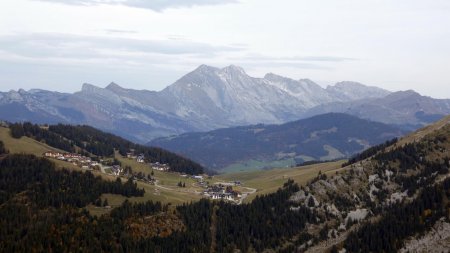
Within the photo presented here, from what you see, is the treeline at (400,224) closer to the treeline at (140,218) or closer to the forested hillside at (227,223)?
the forested hillside at (227,223)

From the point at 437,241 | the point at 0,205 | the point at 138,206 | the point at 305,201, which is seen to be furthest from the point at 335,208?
the point at 0,205

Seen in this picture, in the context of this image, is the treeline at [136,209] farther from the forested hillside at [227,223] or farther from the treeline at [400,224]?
the treeline at [400,224]

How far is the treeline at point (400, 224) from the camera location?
491 feet

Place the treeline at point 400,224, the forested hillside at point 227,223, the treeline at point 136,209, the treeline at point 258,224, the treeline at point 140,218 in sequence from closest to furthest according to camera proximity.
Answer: the treeline at point 400,224
the forested hillside at point 227,223
the treeline at point 140,218
the treeline at point 258,224
the treeline at point 136,209

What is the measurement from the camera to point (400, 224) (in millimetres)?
155875

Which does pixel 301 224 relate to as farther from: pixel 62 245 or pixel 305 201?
pixel 62 245

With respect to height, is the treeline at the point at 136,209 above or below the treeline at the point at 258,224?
above

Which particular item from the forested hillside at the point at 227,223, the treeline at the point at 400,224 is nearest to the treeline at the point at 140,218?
the forested hillside at the point at 227,223

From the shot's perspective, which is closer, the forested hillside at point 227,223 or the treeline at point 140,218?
the forested hillside at point 227,223

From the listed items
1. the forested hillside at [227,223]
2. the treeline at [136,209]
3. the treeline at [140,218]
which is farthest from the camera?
the treeline at [136,209]

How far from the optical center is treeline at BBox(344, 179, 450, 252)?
150m

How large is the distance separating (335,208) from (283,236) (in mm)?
26560

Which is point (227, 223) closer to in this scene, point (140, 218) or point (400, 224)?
point (140, 218)

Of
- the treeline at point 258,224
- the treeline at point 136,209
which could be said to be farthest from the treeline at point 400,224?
the treeline at point 136,209
